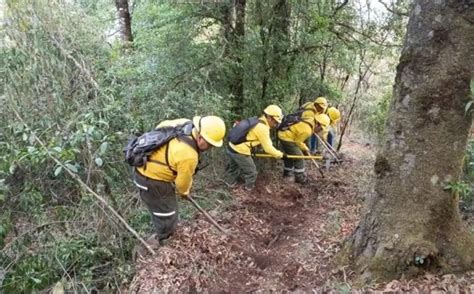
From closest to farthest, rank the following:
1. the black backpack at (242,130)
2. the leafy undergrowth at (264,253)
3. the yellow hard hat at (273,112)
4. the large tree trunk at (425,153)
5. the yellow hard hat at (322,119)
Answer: the large tree trunk at (425,153) → the leafy undergrowth at (264,253) → the black backpack at (242,130) → the yellow hard hat at (273,112) → the yellow hard hat at (322,119)

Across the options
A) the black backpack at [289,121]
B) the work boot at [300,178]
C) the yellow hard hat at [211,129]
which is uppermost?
the yellow hard hat at [211,129]

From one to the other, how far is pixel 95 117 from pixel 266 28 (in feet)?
12.0

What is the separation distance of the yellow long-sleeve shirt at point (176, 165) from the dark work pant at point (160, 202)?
79 millimetres


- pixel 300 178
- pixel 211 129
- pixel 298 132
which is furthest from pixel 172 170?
pixel 300 178

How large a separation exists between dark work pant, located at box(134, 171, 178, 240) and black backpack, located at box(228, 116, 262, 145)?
2.21 m

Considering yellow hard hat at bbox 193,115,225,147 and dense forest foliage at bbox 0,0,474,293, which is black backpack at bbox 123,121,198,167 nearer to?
yellow hard hat at bbox 193,115,225,147

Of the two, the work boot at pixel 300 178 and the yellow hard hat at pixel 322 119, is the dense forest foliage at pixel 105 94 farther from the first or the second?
the work boot at pixel 300 178

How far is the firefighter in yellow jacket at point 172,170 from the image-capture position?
457cm

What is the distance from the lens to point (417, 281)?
3543 millimetres

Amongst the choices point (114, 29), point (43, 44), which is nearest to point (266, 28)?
point (114, 29)

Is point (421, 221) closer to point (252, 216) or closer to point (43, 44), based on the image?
point (252, 216)

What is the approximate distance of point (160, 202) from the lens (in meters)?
5.00

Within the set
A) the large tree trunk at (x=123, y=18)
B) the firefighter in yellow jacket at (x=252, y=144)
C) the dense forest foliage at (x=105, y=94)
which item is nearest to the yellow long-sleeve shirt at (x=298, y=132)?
the dense forest foliage at (x=105, y=94)

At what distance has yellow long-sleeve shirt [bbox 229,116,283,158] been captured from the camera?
275 inches
